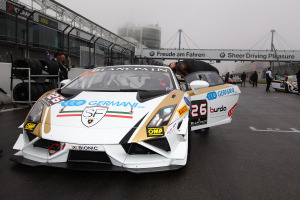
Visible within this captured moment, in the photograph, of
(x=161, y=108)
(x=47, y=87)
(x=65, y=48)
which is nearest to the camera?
(x=161, y=108)

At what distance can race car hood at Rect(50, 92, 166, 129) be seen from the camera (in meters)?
2.66

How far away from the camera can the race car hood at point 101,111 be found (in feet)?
8.74

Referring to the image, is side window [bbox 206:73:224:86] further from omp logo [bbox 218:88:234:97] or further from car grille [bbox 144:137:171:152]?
car grille [bbox 144:137:171:152]

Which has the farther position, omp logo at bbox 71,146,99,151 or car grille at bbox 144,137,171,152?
car grille at bbox 144,137,171,152

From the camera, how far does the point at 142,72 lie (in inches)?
163

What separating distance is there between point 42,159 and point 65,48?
35.6 feet

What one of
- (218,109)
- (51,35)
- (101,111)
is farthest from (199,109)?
(51,35)

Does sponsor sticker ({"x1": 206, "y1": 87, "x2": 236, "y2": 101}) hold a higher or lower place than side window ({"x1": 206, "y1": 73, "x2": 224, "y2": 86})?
lower

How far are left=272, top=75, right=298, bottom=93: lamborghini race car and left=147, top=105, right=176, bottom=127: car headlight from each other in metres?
16.8

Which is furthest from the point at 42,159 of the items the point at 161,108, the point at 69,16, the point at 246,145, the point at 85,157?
the point at 69,16

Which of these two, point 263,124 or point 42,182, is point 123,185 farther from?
point 263,124

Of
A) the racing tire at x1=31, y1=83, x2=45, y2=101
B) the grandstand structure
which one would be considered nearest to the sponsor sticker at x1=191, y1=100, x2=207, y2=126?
the racing tire at x1=31, y1=83, x2=45, y2=101

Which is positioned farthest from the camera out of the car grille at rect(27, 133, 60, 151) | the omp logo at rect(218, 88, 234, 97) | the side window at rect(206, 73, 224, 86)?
the side window at rect(206, 73, 224, 86)

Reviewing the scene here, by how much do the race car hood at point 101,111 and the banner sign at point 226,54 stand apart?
36.0m
